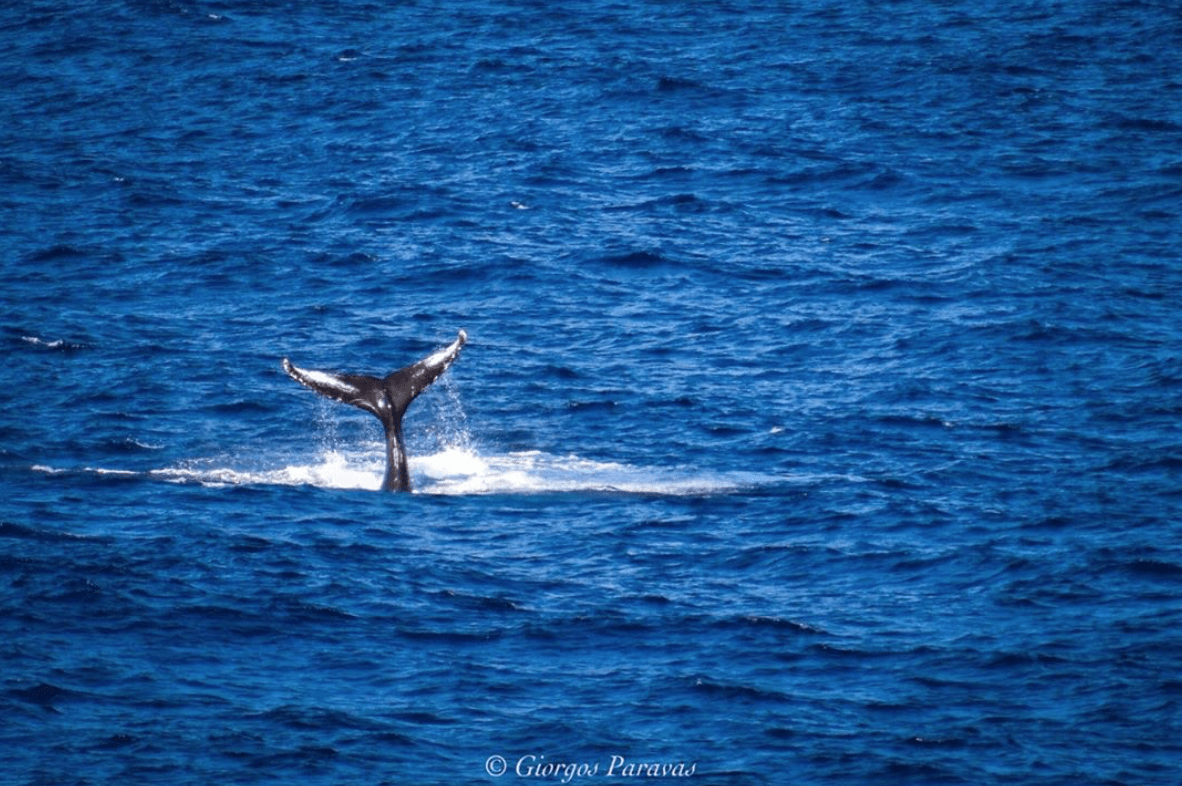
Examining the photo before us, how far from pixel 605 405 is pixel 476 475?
14.7 ft

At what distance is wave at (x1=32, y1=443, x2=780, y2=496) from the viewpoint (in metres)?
28.1

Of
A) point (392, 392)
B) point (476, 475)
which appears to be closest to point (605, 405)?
point (476, 475)

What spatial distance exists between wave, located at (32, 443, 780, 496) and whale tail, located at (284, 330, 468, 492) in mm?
394

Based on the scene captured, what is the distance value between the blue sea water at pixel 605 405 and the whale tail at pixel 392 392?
1.96ft

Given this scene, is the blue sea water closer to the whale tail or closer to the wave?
the wave

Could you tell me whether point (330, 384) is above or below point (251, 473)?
above

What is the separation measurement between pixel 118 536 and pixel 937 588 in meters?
11.8

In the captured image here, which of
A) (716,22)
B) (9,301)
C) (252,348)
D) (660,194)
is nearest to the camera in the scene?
(252,348)

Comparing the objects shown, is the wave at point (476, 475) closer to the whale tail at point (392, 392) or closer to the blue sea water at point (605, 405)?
the blue sea water at point (605, 405)

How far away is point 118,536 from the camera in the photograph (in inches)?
1022

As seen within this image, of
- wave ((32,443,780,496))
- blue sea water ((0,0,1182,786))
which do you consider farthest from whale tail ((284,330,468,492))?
blue sea water ((0,0,1182,786))

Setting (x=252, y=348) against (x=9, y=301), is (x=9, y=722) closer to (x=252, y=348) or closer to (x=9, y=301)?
(x=252, y=348)

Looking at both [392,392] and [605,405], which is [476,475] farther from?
[605,405]

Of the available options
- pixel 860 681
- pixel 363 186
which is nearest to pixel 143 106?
pixel 363 186
